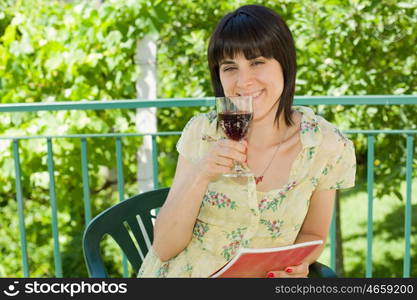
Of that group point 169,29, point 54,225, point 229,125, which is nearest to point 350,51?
point 169,29

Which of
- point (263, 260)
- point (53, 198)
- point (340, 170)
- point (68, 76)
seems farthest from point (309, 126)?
point (68, 76)

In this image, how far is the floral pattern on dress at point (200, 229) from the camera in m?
1.65

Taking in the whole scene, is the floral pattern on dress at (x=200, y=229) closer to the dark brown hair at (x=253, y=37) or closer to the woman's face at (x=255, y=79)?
the woman's face at (x=255, y=79)

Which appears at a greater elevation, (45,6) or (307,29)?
(45,6)

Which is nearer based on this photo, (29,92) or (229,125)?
(229,125)

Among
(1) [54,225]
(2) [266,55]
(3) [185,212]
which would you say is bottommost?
(1) [54,225]

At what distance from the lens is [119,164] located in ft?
8.12

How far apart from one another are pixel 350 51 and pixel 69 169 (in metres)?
1.87

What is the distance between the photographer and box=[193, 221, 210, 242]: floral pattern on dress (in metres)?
1.65

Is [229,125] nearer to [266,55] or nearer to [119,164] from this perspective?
[266,55]

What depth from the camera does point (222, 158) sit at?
1405 mm

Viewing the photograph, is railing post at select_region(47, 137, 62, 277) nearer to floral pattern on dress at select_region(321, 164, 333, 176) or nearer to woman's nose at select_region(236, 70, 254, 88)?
woman's nose at select_region(236, 70, 254, 88)
